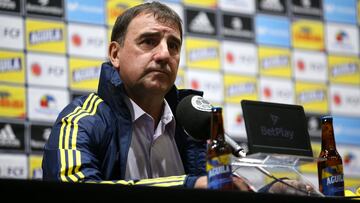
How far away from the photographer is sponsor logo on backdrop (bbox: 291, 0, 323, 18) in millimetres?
4973

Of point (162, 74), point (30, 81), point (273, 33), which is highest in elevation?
point (273, 33)

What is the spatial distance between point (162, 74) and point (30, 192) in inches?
38.6

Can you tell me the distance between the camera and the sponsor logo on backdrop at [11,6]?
4.11m

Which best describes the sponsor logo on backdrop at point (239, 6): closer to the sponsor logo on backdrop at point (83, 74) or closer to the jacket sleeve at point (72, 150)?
the sponsor logo on backdrop at point (83, 74)

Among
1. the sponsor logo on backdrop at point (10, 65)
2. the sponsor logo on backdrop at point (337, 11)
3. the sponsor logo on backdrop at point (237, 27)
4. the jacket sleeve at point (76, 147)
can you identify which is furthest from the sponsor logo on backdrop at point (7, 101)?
the sponsor logo on backdrop at point (337, 11)

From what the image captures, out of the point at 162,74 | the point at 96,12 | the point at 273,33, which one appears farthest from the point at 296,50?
the point at 162,74

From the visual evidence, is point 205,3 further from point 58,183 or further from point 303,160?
point 58,183

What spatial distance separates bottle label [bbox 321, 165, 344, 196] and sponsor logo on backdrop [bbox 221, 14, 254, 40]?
9.19 feet

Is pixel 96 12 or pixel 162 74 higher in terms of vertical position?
pixel 96 12

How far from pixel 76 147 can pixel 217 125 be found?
434 mm

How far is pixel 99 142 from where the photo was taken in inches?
81.2

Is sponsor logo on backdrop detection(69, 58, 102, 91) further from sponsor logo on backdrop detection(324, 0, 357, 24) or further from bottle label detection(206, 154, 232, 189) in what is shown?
bottle label detection(206, 154, 232, 189)

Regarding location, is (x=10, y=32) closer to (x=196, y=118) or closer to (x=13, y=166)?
(x=13, y=166)

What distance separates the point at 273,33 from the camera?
4.82 metres
